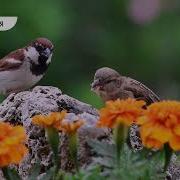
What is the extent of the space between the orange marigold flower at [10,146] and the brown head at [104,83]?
1046 millimetres

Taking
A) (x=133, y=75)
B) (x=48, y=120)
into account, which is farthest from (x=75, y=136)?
(x=133, y=75)

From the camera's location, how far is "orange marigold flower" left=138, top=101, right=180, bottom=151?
152 centimetres

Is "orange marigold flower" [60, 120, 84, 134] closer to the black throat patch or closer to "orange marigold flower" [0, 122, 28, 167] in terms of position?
"orange marigold flower" [0, 122, 28, 167]

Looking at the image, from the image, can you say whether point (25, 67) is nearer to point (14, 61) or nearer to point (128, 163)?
point (14, 61)

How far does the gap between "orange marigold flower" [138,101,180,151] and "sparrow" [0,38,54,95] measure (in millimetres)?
1900

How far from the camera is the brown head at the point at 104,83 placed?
8.60ft

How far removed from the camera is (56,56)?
507 centimetres

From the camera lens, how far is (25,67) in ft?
12.0

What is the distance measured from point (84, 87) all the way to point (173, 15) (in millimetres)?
751

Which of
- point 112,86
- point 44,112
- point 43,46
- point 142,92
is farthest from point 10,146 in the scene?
point 43,46

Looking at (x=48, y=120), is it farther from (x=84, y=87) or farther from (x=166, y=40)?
(x=166, y=40)

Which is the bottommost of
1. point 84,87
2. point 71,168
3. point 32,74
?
point 84,87

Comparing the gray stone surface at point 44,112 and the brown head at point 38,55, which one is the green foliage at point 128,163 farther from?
the brown head at point 38,55

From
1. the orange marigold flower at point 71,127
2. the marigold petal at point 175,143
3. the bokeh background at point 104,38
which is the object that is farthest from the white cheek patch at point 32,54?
the marigold petal at point 175,143
